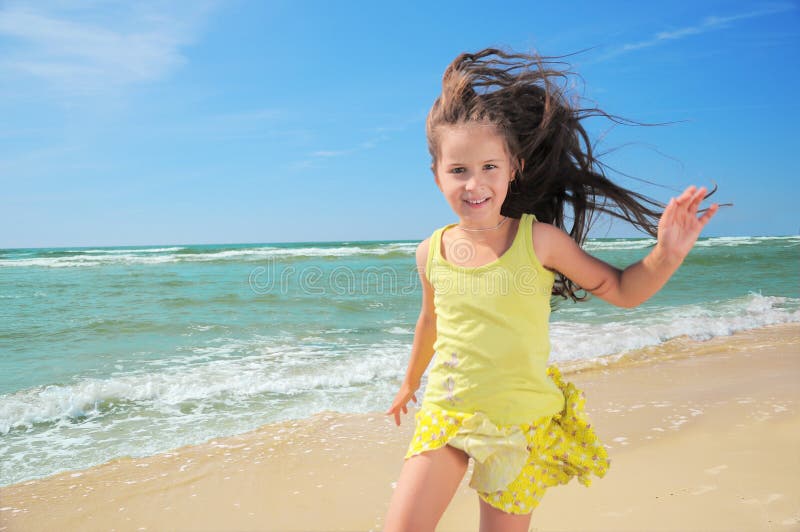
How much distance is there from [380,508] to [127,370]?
A: 403 cm

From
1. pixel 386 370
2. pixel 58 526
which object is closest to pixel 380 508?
pixel 58 526

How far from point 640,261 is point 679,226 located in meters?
0.17

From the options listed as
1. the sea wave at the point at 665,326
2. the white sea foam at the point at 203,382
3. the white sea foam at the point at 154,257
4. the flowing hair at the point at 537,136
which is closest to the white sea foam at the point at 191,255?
the white sea foam at the point at 154,257

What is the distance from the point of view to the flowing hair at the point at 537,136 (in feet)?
6.40

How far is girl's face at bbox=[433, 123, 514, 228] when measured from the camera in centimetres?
185

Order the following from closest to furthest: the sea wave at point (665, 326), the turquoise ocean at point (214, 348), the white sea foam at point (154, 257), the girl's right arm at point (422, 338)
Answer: the girl's right arm at point (422, 338), the turquoise ocean at point (214, 348), the sea wave at point (665, 326), the white sea foam at point (154, 257)

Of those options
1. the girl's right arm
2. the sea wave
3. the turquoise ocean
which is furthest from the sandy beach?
the sea wave

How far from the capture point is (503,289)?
6.00 ft

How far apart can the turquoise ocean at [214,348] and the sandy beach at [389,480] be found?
0.38 metres

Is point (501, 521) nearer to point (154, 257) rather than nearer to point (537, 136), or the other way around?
point (537, 136)

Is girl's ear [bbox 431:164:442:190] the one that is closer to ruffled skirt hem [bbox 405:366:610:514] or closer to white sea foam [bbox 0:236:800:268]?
ruffled skirt hem [bbox 405:366:610:514]

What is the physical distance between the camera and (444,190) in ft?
6.32

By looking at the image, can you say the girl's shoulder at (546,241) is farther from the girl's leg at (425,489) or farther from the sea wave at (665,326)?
the sea wave at (665,326)

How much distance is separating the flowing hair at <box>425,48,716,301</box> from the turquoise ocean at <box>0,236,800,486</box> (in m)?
2.89
